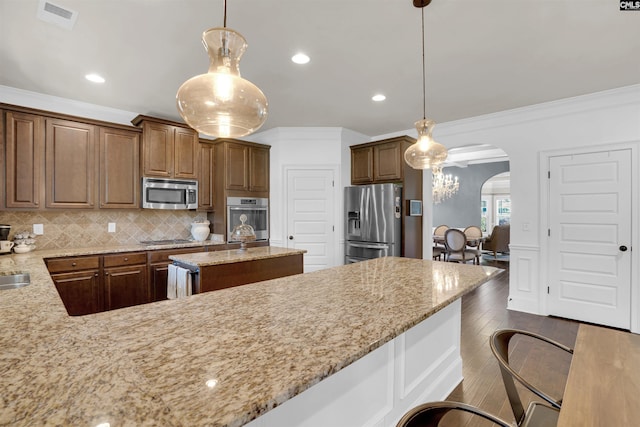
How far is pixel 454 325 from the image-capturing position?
2238 mm

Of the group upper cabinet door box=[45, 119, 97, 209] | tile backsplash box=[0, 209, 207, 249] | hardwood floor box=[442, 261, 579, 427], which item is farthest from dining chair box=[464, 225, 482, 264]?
upper cabinet door box=[45, 119, 97, 209]

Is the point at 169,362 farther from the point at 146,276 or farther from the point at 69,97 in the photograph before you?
the point at 69,97

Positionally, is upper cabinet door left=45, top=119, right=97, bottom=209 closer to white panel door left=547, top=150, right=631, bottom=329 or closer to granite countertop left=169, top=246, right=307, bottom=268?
granite countertop left=169, top=246, right=307, bottom=268

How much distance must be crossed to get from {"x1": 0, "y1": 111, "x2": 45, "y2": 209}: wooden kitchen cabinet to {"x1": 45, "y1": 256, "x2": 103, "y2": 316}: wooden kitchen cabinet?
2.30 ft

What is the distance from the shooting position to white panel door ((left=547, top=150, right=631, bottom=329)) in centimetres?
327

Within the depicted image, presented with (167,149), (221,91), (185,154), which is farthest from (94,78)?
(221,91)

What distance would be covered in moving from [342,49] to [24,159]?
3221 millimetres

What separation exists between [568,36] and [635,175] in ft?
6.40

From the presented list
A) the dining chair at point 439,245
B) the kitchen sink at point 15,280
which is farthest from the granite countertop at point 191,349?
the dining chair at point 439,245

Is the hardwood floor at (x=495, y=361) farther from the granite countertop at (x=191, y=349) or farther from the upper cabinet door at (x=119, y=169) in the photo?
the upper cabinet door at (x=119, y=169)

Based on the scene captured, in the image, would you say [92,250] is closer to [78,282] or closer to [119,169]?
[78,282]

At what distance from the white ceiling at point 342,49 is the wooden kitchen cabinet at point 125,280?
1.77 metres

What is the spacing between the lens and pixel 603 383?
96cm

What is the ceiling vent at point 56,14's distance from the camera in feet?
6.31
